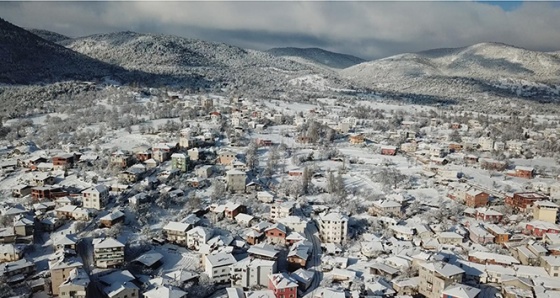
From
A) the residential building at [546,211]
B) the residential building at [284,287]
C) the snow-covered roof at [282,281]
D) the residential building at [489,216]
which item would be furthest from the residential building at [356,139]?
the residential building at [284,287]

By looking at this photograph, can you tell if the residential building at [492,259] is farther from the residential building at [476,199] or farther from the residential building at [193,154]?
the residential building at [193,154]

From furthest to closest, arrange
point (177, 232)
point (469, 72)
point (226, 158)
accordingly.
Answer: point (469, 72) < point (226, 158) < point (177, 232)

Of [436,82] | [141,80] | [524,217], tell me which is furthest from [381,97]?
[524,217]

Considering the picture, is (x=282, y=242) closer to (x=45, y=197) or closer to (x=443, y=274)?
(x=443, y=274)

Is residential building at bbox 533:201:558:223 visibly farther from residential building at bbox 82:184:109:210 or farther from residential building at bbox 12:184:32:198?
residential building at bbox 12:184:32:198

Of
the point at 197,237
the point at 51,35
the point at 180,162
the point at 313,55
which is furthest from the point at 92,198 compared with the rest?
the point at 313,55

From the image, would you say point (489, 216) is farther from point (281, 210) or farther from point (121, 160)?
point (121, 160)
